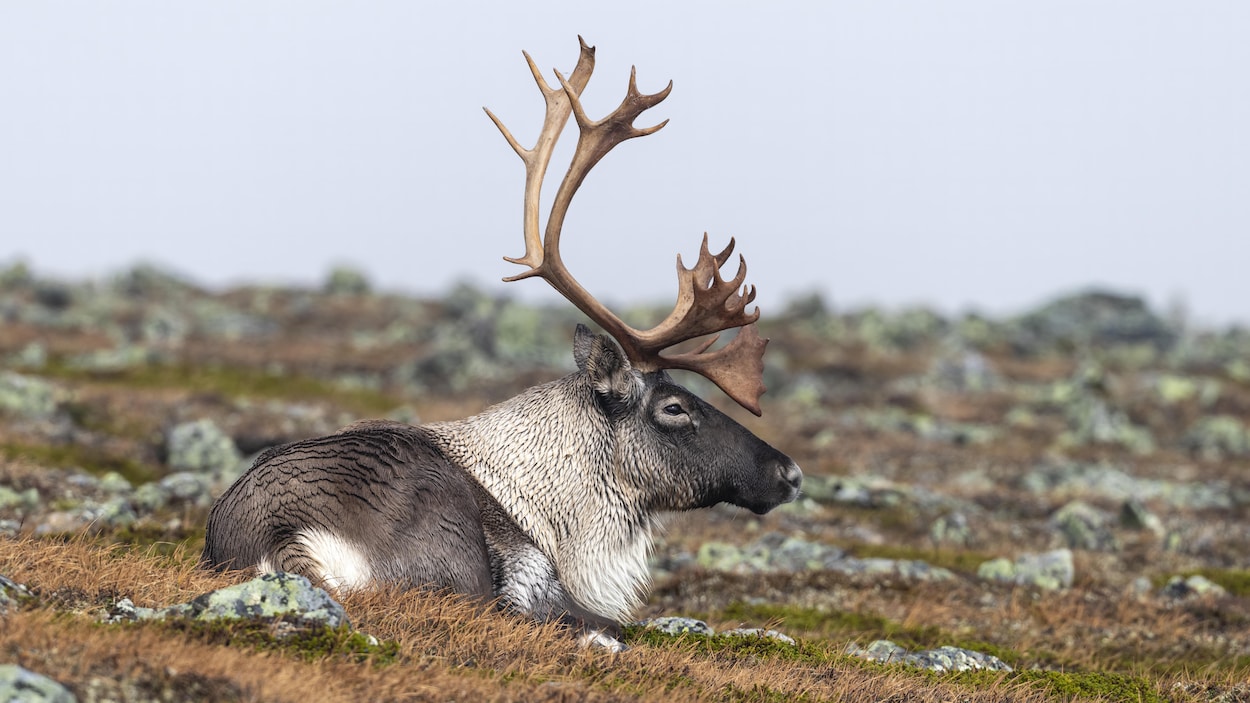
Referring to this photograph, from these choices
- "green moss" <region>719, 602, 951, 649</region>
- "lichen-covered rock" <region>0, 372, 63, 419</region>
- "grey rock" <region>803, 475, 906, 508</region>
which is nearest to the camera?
"green moss" <region>719, 602, 951, 649</region>

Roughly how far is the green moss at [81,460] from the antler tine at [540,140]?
385 inches

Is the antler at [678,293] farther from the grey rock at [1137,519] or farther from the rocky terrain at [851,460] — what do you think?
the grey rock at [1137,519]

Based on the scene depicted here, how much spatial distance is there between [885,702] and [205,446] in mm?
13988

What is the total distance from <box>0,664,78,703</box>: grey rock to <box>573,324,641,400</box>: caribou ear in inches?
184

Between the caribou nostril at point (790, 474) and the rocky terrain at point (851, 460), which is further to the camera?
the rocky terrain at point (851, 460)

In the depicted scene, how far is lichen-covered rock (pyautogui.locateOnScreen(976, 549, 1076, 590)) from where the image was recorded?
13977 millimetres

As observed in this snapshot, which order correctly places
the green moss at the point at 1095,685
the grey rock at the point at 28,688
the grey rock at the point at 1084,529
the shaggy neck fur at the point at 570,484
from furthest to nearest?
the grey rock at the point at 1084,529 < the shaggy neck fur at the point at 570,484 < the green moss at the point at 1095,685 < the grey rock at the point at 28,688

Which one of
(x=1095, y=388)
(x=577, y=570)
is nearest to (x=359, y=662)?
(x=577, y=570)

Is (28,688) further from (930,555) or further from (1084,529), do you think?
(1084,529)

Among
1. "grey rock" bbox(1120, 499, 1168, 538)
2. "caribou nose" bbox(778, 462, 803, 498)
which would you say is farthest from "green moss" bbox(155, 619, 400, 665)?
"grey rock" bbox(1120, 499, 1168, 538)

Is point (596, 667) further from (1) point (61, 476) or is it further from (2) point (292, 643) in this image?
(1) point (61, 476)

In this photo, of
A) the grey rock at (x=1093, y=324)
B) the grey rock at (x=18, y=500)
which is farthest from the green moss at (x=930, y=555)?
the grey rock at (x=1093, y=324)

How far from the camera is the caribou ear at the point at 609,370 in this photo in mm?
8727

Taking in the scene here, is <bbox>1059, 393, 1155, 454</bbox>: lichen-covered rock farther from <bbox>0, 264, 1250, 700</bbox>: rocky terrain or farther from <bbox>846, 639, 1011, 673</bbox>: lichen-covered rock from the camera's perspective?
<bbox>846, 639, 1011, 673</bbox>: lichen-covered rock
